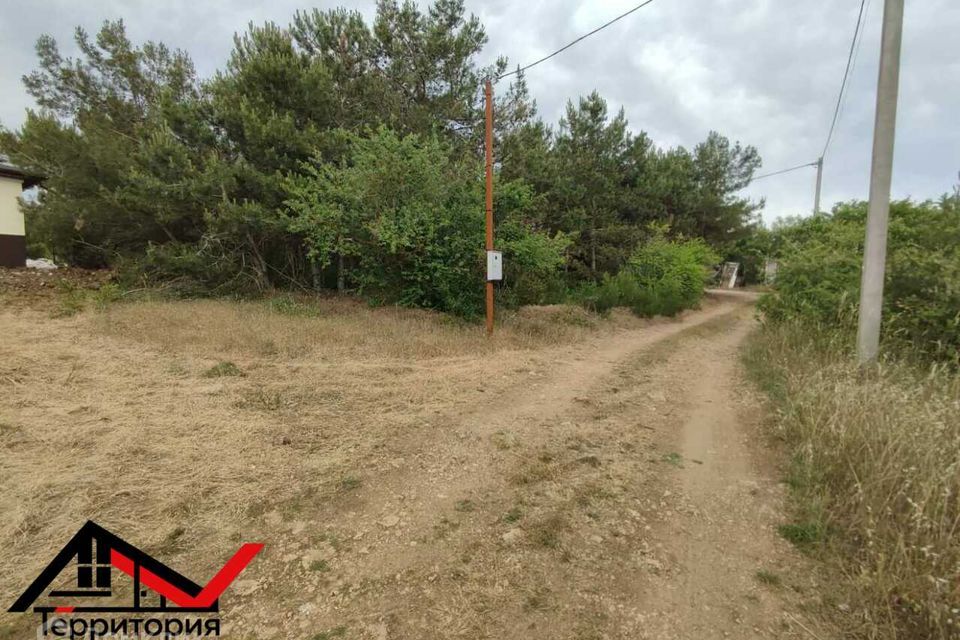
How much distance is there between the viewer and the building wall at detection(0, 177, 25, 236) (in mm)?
15125

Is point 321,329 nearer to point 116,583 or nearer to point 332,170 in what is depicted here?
point 332,170

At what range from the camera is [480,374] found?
6.49 metres

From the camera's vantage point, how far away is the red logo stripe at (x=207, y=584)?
2186mm

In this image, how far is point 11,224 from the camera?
50.4 feet

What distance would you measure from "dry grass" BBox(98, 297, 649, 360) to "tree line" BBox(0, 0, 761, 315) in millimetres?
1174

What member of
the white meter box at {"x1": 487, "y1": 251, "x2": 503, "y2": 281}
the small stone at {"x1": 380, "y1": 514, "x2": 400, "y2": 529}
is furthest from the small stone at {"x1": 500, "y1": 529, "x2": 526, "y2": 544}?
the white meter box at {"x1": 487, "y1": 251, "x2": 503, "y2": 281}

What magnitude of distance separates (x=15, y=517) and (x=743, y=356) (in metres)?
9.51

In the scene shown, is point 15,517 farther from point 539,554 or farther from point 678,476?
point 678,476

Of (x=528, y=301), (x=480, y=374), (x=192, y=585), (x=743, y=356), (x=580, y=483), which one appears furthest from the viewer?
(x=528, y=301)

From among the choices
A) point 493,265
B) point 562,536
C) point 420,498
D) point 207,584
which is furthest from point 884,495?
point 493,265

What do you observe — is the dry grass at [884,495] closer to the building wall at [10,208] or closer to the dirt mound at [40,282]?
the dirt mound at [40,282]

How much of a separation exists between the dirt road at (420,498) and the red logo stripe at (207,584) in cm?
8

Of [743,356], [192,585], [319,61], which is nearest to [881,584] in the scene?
[192,585]

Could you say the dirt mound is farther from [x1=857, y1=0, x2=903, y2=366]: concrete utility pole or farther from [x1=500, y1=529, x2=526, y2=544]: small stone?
[x1=857, y1=0, x2=903, y2=366]: concrete utility pole
